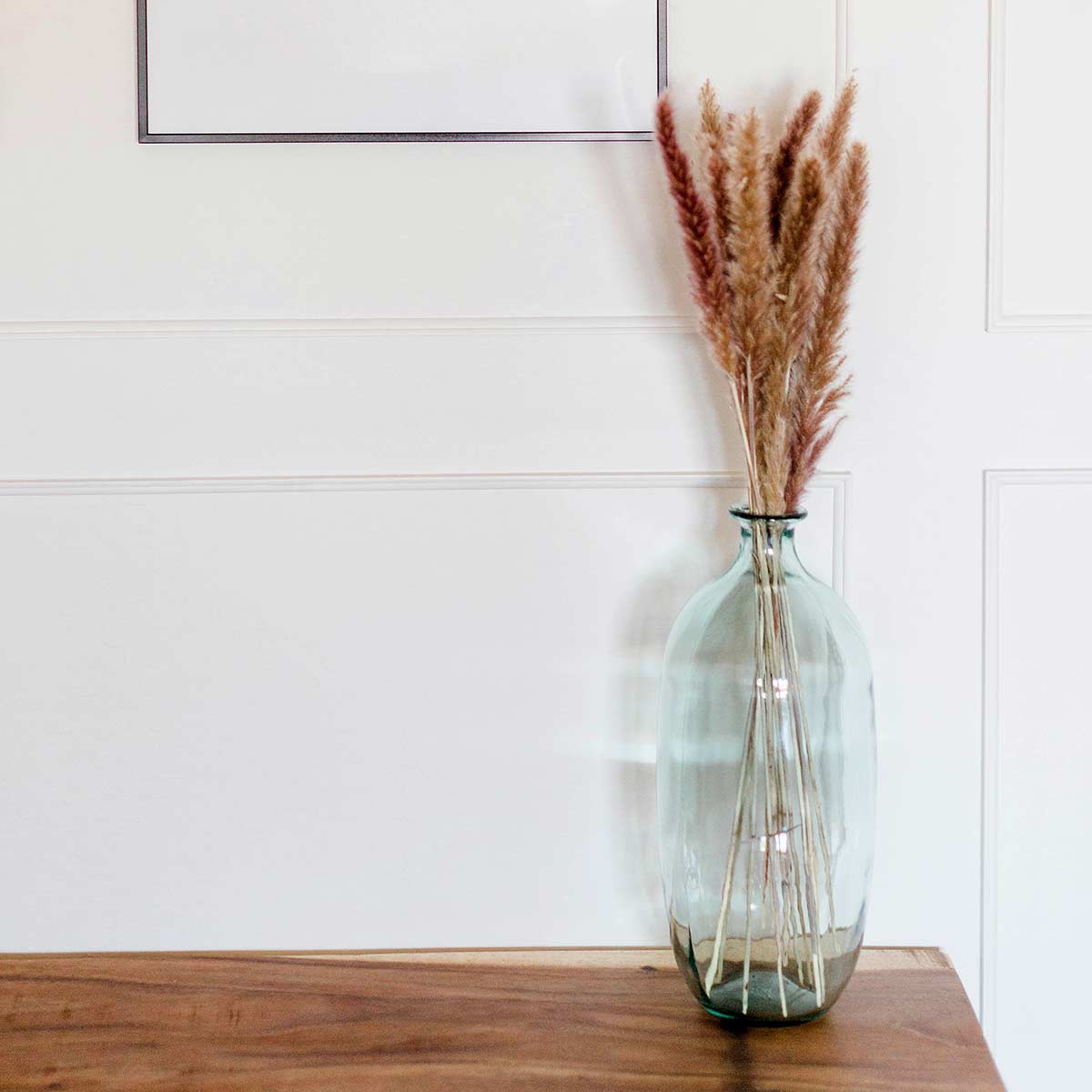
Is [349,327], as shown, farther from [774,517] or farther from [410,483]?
[774,517]

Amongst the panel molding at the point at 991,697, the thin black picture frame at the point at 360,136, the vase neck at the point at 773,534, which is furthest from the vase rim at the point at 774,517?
the thin black picture frame at the point at 360,136

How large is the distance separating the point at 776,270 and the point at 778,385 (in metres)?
0.11

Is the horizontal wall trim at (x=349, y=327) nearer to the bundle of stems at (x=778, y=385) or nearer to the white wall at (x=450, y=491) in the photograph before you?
the white wall at (x=450, y=491)

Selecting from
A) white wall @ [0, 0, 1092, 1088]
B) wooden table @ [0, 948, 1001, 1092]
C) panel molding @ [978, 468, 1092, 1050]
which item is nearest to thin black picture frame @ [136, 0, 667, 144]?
white wall @ [0, 0, 1092, 1088]

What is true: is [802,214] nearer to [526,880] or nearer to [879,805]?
[879,805]

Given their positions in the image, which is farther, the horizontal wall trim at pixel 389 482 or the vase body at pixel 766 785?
the horizontal wall trim at pixel 389 482

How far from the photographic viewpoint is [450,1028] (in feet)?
3.39

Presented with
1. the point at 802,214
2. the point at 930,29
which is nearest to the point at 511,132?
the point at 802,214

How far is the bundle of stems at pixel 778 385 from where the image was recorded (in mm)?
1012

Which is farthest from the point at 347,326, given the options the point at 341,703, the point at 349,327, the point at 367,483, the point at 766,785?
the point at 766,785

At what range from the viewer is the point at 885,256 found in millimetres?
1174

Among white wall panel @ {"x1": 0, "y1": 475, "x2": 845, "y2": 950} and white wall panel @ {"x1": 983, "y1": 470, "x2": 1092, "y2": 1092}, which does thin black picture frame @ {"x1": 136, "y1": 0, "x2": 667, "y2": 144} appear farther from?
white wall panel @ {"x1": 983, "y1": 470, "x2": 1092, "y2": 1092}

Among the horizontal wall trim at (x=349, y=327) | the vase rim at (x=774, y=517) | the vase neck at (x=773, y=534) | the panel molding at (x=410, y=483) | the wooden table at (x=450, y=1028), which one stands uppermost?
the horizontal wall trim at (x=349, y=327)

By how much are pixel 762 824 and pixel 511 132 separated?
754mm
